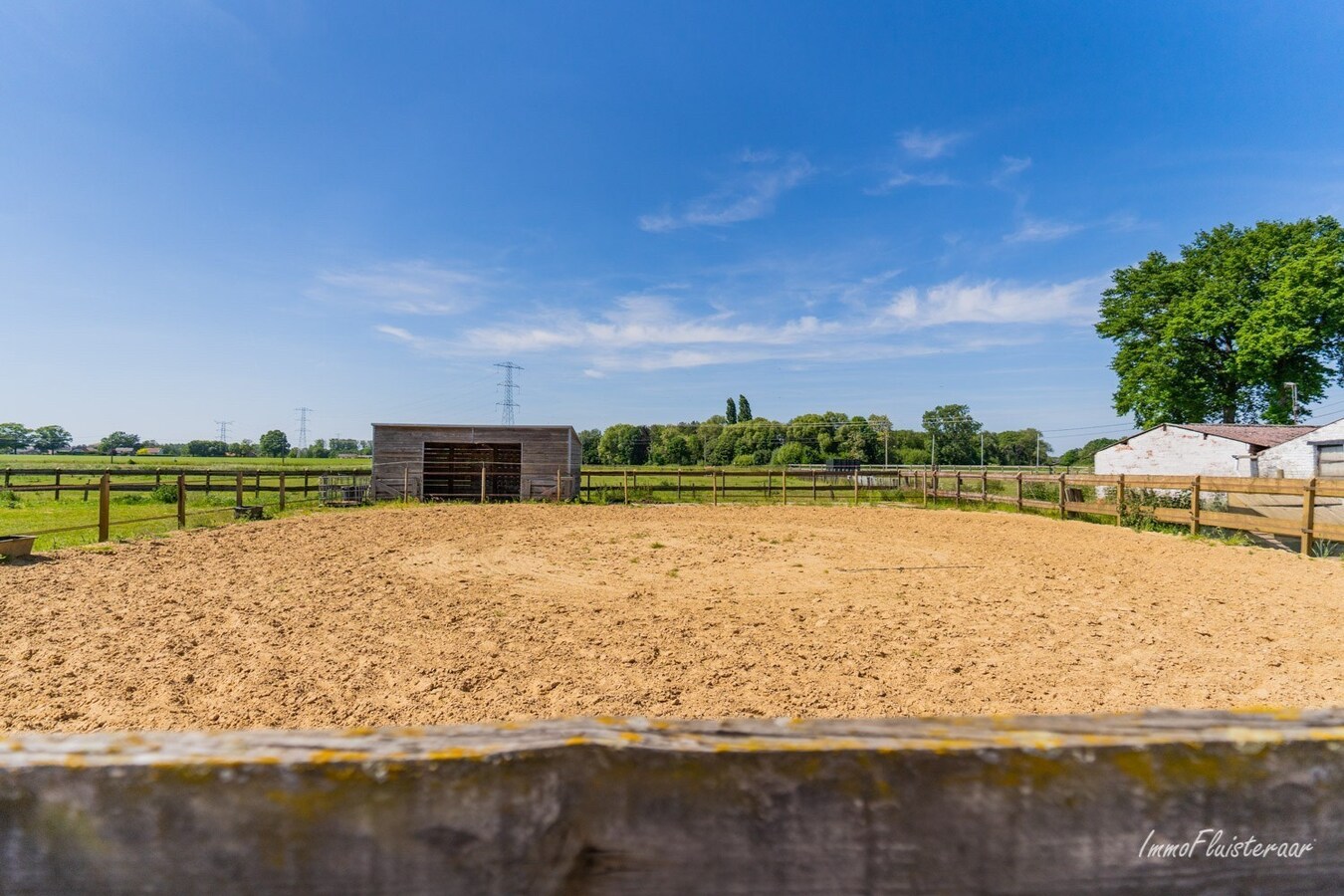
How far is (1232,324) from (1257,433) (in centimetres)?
1113

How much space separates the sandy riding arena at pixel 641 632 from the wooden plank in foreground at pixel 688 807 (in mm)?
3252

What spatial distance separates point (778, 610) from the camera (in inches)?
248

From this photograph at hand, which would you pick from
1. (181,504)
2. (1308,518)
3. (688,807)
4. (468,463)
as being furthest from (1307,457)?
(181,504)

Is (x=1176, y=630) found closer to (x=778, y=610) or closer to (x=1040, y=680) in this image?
(x=1040, y=680)

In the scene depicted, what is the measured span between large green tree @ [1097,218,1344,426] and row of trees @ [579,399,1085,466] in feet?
127

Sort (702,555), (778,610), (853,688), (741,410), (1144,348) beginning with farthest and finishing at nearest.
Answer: (741,410)
(1144,348)
(702,555)
(778,610)
(853,688)

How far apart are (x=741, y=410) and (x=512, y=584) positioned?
341 ft

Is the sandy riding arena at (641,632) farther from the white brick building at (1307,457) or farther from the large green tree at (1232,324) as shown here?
the large green tree at (1232,324)

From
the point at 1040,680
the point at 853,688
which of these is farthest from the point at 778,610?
the point at 1040,680

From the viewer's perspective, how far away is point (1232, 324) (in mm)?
26625

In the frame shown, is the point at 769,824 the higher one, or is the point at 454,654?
the point at 769,824

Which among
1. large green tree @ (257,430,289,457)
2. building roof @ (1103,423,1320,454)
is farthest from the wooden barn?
large green tree @ (257,430,289,457)

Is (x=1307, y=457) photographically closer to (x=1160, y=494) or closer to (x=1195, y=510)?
(x=1160, y=494)

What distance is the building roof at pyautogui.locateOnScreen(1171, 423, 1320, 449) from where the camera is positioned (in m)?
18.3
